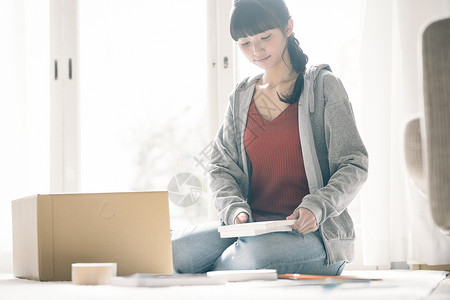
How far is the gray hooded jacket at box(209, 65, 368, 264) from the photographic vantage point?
158 cm

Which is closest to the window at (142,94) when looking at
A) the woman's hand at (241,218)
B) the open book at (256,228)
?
the woman's hand at (241,218)

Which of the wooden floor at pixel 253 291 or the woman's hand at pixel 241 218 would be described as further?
the woman's hand at pixel 241 218

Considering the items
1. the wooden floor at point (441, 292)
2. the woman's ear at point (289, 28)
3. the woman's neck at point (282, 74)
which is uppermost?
the woman's ear at point (289, 28)

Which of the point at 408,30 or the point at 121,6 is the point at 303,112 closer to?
the point at 408,30

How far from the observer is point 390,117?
223cm

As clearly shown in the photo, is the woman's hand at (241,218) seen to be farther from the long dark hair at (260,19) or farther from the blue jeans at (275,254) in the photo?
the long dark hair at (260,19)

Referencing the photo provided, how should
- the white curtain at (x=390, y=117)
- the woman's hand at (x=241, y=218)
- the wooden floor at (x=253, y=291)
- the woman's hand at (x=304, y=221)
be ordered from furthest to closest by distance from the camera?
the white curtain at (x=390, y=117) < the woman's hand at (x=241, y=218) < the woman's hand at (x=304, y=221) < the wooden floor at (x=253, y=291)

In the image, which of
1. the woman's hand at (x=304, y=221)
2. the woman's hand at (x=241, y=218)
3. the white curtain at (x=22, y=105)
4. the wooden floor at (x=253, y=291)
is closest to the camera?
the wooden floor at (x=253, y=291)

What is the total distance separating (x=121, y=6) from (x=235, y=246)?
1348 millimetres

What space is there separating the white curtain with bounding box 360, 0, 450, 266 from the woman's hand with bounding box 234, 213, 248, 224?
0.74 meters

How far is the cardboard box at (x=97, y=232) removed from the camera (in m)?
1.51

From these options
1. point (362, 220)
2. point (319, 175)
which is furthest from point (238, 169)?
point (362, 220)

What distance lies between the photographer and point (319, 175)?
5.49 ft

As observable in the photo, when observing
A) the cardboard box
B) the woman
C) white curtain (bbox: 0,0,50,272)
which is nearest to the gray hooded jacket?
the woman
